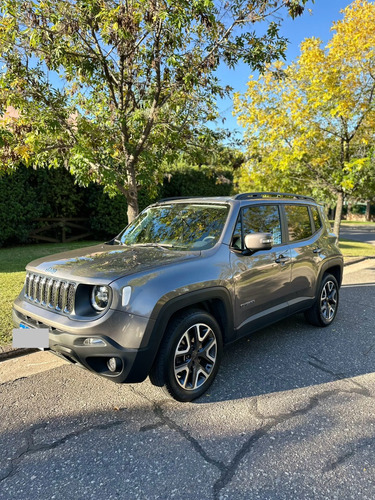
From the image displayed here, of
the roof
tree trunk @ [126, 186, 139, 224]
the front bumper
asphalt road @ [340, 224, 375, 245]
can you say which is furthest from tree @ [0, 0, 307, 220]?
asphalt road @ [340, 224, 375, 245]

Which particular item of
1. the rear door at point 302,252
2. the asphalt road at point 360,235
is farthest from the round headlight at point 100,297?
the asphalt road at point 360,235

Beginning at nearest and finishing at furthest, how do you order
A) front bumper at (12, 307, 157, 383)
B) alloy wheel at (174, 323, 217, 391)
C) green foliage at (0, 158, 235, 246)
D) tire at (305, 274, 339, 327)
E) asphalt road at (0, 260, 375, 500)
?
asphalt road at (0, 260, 375, 500)
front bumper at (12, 307, 157, 383)
alloy wheel at (174, 323, 217, 391)
tire at (305, 274, 339, 327)
green foliage at (0, 158, 235, 246)

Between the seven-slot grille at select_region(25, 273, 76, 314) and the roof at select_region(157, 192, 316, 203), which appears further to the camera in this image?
the roof at select_region(157, 192, 316, 203)

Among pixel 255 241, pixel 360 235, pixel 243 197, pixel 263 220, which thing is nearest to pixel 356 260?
pixel 263 220

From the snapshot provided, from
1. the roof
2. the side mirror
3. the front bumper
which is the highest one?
the roof

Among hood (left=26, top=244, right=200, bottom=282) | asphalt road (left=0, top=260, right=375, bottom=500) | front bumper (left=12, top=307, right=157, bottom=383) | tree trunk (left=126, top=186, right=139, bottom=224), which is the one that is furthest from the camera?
tree trunk (left=126, top=186, right=139, bottom=224)

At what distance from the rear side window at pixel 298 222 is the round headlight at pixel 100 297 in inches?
97.4

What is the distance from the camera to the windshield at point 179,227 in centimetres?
333

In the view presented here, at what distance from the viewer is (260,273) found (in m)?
3.46

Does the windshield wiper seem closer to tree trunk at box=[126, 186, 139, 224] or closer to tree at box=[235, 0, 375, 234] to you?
tree trunk at box=[126, 186, 139, 224]

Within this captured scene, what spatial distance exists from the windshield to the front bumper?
45.0 inches

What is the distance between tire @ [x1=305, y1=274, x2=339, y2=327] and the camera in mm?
4570

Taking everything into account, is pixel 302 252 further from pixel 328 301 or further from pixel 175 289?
pixel 175 289

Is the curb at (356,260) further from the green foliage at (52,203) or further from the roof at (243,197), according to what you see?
the roof at (243,197)
